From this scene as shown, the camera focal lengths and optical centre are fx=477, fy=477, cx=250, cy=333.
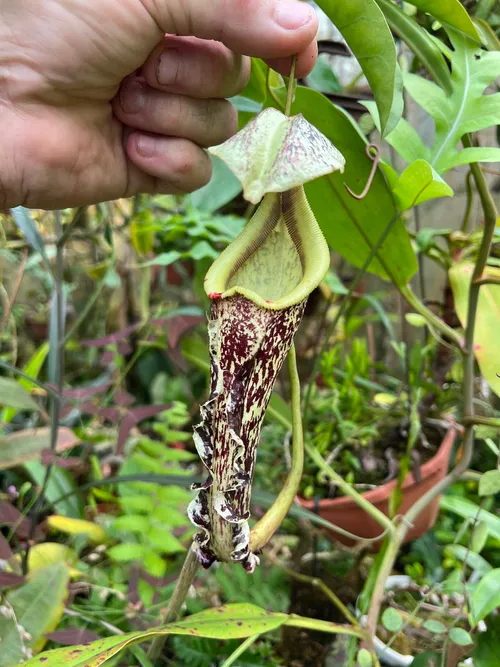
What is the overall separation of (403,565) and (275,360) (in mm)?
817

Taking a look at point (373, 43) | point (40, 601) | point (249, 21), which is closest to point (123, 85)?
point (249, 21)

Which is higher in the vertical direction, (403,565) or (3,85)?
(3,85)

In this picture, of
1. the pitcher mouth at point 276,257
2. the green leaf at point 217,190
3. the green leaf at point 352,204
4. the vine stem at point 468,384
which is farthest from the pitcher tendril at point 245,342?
the green leaf at point 217,190

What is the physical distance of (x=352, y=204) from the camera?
1.96 ft

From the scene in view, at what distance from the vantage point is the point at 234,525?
0.41m

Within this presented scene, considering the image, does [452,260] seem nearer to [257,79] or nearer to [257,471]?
[257,79]

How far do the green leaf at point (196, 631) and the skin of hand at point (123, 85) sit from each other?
52 cm

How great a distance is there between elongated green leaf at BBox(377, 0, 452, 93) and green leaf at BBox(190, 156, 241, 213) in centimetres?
39

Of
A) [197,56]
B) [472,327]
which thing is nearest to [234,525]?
[472,327]

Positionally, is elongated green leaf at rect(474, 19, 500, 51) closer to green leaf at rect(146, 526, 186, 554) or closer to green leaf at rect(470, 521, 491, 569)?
green leaf at rect(470, 521, 491, 569)

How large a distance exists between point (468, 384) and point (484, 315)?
0.10 meters

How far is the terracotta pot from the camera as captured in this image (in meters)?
0.80

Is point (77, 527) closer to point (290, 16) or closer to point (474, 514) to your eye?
point (474, 514)

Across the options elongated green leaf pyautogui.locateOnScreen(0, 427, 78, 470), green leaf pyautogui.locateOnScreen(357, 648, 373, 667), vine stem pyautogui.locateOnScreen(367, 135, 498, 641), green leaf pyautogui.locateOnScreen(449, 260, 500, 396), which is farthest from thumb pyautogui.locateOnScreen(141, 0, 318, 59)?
elongated green leaf pyautogui.locateOnScreen(0, 427, 78, 470)
